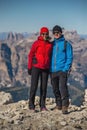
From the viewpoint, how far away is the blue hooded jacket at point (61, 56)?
13.1 metres

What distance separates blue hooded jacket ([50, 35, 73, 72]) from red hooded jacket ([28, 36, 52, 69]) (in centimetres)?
25

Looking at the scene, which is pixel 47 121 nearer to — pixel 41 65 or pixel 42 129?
pixel 42 129

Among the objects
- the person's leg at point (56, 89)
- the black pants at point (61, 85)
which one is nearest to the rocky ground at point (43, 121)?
the black pants at point (61, 85)

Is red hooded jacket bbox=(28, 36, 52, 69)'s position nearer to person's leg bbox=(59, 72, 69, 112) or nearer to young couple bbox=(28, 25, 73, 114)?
young couple bbox=(28, 25, 73, 114)

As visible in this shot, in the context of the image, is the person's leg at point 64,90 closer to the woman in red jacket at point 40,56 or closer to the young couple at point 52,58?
the young couple at point 52,58

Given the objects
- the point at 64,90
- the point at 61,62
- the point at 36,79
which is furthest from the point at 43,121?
the point at 61,62

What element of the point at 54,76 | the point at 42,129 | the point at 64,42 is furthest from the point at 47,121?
the point at 64,42

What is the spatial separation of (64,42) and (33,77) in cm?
179

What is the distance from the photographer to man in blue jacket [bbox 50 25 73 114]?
12945 millimetres

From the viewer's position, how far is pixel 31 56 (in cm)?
1321

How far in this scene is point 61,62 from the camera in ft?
43.1

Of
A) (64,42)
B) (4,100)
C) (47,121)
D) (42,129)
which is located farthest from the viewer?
(4,100)

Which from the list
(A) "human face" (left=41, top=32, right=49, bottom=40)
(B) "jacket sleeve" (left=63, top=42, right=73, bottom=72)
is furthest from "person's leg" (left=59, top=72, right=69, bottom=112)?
(A) "human face" (left=41, top=32, right=49, bottom=40)

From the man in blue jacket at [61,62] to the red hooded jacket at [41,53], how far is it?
25cm
